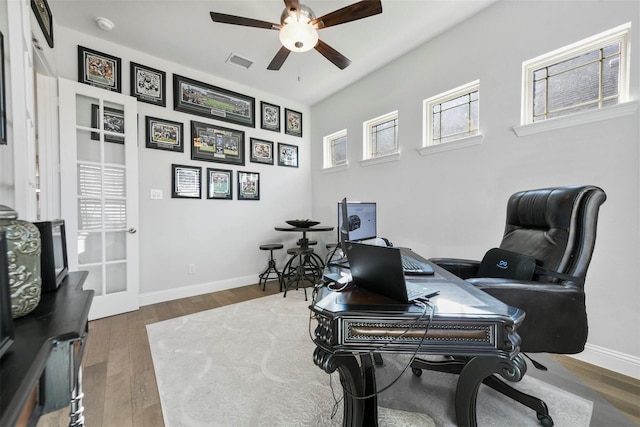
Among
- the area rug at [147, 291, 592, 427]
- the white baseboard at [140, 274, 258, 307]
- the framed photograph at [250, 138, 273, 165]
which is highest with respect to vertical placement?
the framed photograph at [250, 138, 273, 165]

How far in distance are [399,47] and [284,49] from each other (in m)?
1.44

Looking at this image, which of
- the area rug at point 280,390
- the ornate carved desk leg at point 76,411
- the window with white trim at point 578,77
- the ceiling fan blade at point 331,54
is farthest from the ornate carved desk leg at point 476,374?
the ceiling fan blade at point 331,54

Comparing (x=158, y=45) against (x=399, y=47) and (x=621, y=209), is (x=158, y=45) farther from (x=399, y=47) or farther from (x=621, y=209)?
(x=621, y=209)

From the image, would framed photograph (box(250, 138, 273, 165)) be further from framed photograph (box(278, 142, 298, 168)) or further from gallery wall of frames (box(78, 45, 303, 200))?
framed photograph (box(278, 142, 298, 168))

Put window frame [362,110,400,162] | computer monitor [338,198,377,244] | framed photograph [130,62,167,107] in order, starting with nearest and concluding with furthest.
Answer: computer monitor [338,198,377,244] < framed photograph [130,62,167,107] < window frame [362,110,400,162]

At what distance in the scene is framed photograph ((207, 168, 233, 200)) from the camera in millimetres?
3451

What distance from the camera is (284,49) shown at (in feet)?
7.23

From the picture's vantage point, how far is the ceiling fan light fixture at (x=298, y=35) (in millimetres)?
1872

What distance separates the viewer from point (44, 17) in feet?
6.65

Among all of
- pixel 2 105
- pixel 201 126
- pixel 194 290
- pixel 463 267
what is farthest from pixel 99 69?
pixel 463 267

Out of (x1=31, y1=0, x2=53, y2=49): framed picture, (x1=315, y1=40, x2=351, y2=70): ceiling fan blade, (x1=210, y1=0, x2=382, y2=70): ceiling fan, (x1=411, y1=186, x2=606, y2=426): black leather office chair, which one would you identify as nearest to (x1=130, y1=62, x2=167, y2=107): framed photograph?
(x1=31, y1=0, x2=53, y2=49): framed picture

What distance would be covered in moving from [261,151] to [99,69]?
1.98m

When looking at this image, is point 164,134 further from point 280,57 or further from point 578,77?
point 578,77

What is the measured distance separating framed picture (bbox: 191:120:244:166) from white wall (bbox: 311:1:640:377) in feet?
5.63
